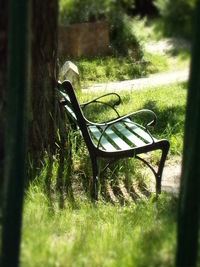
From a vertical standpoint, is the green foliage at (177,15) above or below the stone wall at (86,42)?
above

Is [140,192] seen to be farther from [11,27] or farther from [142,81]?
[11,27]

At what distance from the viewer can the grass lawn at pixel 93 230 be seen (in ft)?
9.14

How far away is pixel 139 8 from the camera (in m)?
3.07

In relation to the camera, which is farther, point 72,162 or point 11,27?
point 72,162

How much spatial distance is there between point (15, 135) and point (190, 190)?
2.45 feet

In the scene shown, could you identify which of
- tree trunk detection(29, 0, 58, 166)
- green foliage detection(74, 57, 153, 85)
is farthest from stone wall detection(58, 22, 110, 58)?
tree trunk detection(29, 0, 58, 166)

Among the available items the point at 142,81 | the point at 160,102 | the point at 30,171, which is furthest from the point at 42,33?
the point at 160,102

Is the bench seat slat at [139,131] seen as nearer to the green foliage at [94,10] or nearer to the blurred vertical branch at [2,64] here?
the blurred vertical branch at [2,64]

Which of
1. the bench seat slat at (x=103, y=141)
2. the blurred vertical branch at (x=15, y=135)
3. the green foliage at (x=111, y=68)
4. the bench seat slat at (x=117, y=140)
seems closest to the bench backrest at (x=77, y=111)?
the bench seat slat at (x=103, y=141)

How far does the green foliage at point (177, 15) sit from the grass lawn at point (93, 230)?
0.90 m

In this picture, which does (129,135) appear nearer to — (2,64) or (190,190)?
(2,64)

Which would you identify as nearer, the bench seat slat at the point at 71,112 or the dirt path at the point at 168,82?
the dirt path at the point at 168,82

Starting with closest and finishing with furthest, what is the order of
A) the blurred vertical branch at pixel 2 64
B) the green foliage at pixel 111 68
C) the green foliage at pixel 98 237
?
the green foliage at pixel 98 237, the blurred vertical branch at pixel 2 64, the green foliage at pixel 111 68

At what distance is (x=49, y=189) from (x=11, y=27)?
7.41 ft
